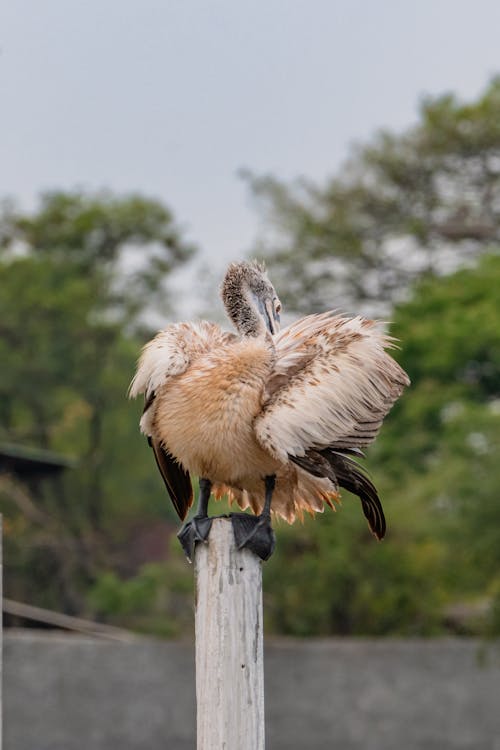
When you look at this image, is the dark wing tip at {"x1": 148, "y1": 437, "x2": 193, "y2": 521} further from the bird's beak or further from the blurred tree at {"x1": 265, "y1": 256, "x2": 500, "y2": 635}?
the blurred tree at {"x1": 265, "y1": 256, "x2": 500, "y2": 635}

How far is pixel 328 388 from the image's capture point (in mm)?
4363

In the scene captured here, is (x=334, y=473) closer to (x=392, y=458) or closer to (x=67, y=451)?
(x=392, y=458)

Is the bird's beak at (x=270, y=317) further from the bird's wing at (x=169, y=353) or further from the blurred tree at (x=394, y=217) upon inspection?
the blurred tree at (x=394, y=217)

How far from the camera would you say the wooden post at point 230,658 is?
3.63 meters

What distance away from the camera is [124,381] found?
27234mm

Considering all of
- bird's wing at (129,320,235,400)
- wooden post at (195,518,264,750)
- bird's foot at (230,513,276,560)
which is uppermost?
bird's wing at (129,320,235,400)

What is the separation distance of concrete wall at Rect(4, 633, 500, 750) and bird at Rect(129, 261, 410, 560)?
12.3 metres

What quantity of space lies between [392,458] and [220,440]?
17716 millimetres

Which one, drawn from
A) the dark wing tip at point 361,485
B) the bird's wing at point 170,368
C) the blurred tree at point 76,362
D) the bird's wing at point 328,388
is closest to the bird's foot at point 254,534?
the bird's wing at point 328,388

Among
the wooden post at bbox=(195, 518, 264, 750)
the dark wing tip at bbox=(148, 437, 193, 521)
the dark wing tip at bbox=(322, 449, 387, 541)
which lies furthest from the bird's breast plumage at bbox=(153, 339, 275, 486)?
the wooden post at bbox=(195, 518, 264, 750)

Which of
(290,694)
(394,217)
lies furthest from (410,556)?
(394,217)

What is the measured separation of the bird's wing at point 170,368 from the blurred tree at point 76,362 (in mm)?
20897

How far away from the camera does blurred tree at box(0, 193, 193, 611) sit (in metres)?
26.4

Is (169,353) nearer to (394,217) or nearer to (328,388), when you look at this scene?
(328,388)
